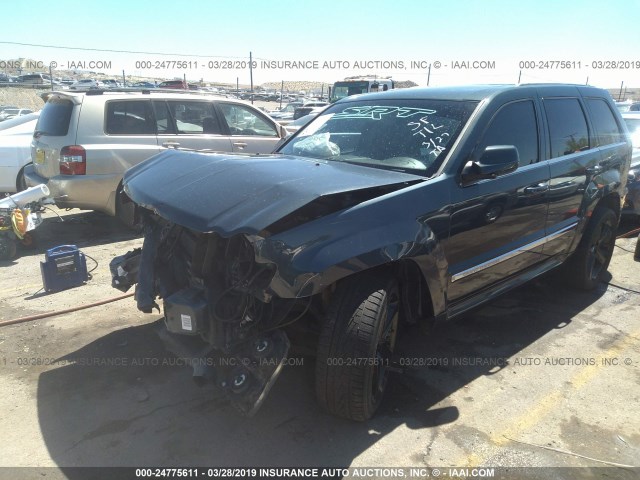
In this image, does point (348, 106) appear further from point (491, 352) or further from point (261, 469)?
point (261, 469)

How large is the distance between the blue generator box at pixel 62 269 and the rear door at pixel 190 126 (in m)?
2.43

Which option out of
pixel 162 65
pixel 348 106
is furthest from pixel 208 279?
pixel 162 65

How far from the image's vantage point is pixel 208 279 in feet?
9.16

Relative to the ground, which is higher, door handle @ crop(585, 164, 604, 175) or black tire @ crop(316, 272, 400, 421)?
door handle @ crop(585, 164, 604, 175)

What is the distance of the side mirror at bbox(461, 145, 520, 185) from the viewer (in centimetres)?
313

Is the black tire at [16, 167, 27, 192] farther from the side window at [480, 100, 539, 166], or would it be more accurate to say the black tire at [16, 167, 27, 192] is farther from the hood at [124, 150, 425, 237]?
the side window at [480, 100, 539, 166]

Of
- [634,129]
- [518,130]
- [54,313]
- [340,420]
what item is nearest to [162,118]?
[54,313]

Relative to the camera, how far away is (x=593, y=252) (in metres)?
5.05

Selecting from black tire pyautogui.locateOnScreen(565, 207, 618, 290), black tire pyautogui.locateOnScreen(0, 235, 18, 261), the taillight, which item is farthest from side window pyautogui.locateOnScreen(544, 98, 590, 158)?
black tire pyautogui.locateOnScreen(0, 235, 18, 261)

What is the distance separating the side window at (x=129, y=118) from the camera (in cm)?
665

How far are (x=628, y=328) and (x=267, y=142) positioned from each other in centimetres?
546

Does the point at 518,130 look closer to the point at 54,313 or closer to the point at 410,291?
the point at 410,291

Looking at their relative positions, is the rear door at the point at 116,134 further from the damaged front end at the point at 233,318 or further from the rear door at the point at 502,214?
the rear door at the point at 502,214

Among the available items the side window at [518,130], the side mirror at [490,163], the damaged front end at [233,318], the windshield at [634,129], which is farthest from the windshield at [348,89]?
the damaged front end at [233,318]
